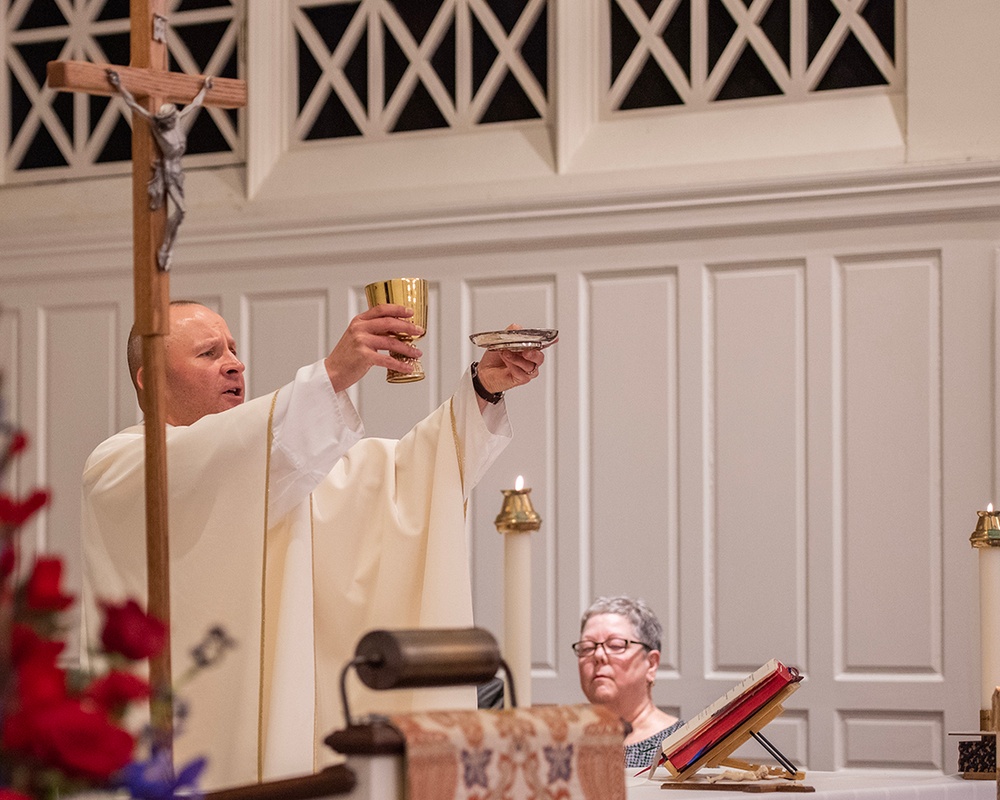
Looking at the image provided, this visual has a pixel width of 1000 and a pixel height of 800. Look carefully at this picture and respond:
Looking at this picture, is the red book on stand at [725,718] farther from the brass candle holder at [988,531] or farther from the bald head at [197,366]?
the bald head at [197,366]

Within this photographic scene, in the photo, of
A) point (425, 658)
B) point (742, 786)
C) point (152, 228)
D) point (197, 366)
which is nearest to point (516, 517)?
point (742, 786)

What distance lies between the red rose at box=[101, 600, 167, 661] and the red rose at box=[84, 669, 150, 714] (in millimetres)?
26

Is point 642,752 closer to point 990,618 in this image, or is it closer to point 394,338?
point 990,618

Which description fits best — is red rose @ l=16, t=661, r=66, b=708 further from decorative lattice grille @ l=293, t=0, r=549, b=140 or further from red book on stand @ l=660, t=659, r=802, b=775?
decorative lattice grille @ l=293, t=0, r=549, b=140

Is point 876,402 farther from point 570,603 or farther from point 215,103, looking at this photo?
point 215,103

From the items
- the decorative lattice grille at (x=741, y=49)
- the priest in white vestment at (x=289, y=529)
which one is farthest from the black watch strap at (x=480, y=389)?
the decorative lattice grille at (x=741, y=49)

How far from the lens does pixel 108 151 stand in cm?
704

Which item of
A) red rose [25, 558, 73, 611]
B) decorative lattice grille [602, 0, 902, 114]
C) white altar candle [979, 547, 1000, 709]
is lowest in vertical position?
white altar candle [979, 547, 1000, 709]

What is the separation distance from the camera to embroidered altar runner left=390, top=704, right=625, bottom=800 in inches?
76.9

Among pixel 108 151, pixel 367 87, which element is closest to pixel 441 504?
pixel 367 87

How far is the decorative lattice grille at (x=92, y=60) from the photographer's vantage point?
6.82 m

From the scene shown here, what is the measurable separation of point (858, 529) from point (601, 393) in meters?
1.14

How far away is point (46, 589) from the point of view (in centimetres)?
126

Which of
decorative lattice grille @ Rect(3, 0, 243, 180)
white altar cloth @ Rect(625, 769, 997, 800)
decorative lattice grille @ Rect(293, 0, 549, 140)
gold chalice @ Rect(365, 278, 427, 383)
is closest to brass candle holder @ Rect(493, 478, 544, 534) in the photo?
gold chalice @ Rect(365, 278, 427, 383)
